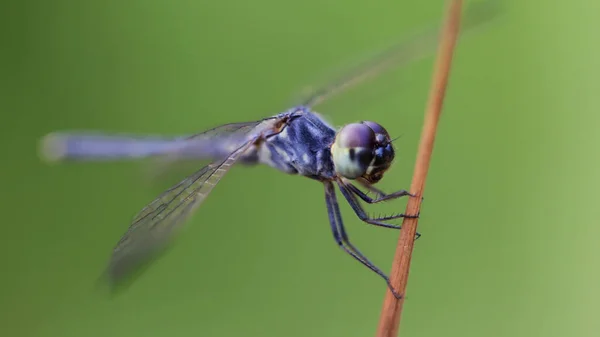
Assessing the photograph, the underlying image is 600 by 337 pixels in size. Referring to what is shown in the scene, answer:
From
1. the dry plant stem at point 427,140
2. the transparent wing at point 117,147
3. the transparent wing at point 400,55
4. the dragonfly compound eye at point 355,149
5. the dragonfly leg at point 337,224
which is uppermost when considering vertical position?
the transparent wing at point 400,55

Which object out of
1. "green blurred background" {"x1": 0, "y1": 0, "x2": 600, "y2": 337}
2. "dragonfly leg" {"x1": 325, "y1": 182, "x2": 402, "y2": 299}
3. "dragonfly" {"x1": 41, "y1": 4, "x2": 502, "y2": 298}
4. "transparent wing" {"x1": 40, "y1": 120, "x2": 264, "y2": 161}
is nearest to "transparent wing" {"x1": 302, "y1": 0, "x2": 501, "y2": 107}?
"dragonfly" {"x1": 41, "y1": 4, "x2": 502, "y2": 298}

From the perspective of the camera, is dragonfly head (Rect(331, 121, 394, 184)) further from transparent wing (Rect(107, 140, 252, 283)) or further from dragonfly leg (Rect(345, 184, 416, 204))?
transparent wing (Rect(107, 140, 252, 283))

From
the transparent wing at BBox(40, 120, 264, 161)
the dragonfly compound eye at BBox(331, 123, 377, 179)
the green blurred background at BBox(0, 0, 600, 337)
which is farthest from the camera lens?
the green blurred background at BBox(0, 0, 600, 337)

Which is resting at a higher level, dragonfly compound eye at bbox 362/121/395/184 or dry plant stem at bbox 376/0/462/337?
dragonfly compound eye at bbox 362/121/395/184

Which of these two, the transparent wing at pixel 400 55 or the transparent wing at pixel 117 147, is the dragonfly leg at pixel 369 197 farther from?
the transparent wing at pixel 117 147

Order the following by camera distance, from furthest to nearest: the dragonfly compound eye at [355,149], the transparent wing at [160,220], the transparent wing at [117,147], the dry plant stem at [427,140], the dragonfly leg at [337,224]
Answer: the transparent wing at [117,147]
the dragonfly leg at [337,224]
the dragonfly compound eye at [355,149]
the transparent wing at [160,220]
the dry plant stem at [427,140]

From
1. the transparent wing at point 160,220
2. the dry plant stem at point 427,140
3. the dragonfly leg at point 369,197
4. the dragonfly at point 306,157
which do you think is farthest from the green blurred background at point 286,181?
the dry plant stem at point 427,140
